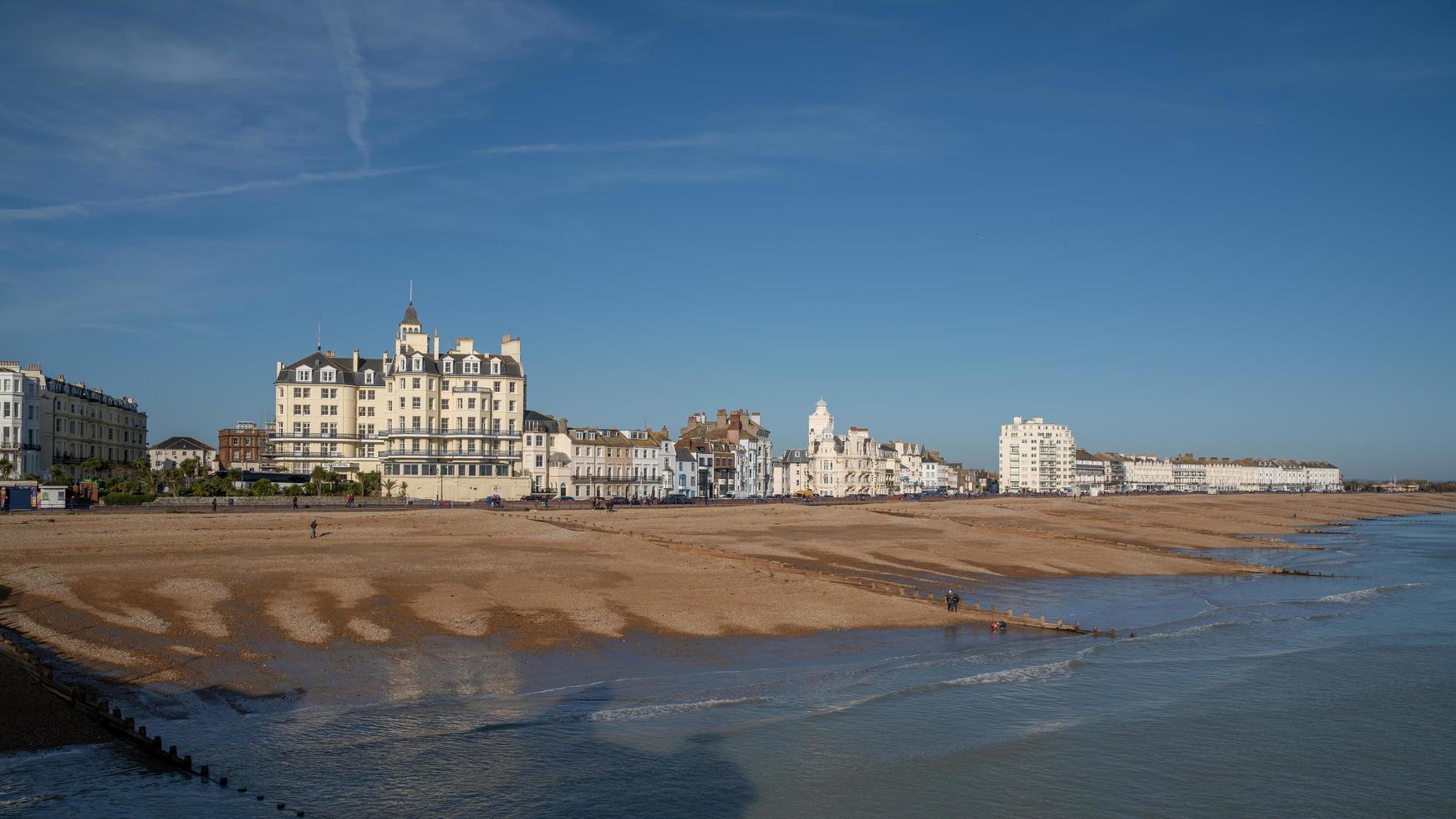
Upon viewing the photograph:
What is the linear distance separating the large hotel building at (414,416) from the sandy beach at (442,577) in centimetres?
1722

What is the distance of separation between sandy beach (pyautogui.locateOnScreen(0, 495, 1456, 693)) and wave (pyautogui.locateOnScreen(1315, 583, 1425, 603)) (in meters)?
7.00

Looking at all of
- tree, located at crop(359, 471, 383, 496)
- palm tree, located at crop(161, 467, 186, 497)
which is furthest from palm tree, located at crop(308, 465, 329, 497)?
palm tree, located at crop(161, 467, 186, 497)

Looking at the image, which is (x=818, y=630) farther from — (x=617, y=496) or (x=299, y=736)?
(x=617, y=496)

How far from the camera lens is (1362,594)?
41531mm

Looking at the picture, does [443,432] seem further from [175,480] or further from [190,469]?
[175,480]

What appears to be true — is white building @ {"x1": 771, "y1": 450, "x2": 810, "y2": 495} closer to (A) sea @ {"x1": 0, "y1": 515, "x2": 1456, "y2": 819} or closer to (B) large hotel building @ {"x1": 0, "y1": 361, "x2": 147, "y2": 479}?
(B) large hotel building @ {"x1": 0, "y1": 361, "x2": 147, "y2": 479}

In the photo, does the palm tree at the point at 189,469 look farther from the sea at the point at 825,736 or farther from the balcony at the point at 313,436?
the sea at the point at 825,736

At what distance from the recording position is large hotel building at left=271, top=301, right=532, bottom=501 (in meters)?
77.1

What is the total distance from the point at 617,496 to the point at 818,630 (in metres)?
67.7

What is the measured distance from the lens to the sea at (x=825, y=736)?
622 inches

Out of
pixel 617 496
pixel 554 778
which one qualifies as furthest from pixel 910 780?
pixel 617 496

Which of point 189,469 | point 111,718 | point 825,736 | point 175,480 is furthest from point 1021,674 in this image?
point 189,469

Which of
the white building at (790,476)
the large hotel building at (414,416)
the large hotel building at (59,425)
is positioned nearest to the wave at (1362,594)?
the large hotel building at (414,416)

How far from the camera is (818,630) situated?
2908 centimetres
